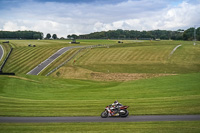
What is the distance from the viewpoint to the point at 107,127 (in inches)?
753

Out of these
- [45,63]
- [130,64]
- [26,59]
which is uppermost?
[26,59]

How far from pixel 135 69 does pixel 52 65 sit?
2757 cm

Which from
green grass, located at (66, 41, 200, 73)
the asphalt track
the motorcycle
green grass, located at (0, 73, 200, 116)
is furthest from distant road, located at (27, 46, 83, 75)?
the motorcycle

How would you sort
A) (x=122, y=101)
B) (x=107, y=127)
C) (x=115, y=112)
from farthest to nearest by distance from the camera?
(x=122, y=101) → (x=115, y=112) → (x=107, y=127)

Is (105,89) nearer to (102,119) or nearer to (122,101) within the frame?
(122,101)

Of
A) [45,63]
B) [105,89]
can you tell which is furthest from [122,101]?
[45,63]

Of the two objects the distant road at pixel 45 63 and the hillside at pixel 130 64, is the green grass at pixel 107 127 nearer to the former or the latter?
the hillside at pixel 130 64

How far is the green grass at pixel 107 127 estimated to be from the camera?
58.6ft

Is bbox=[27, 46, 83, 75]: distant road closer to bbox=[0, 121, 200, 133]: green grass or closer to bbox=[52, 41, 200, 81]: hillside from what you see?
bbox=[52, 41, 200, 81]: hillside

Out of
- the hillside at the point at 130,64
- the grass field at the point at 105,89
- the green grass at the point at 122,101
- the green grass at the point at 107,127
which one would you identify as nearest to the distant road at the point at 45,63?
the grass field at the point at 105,89

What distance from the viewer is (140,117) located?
21422 millimetres

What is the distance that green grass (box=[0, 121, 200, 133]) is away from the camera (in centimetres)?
1786

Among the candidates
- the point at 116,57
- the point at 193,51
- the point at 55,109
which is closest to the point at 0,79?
the point at 55,109

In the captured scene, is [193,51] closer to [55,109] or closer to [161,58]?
[161,58]
